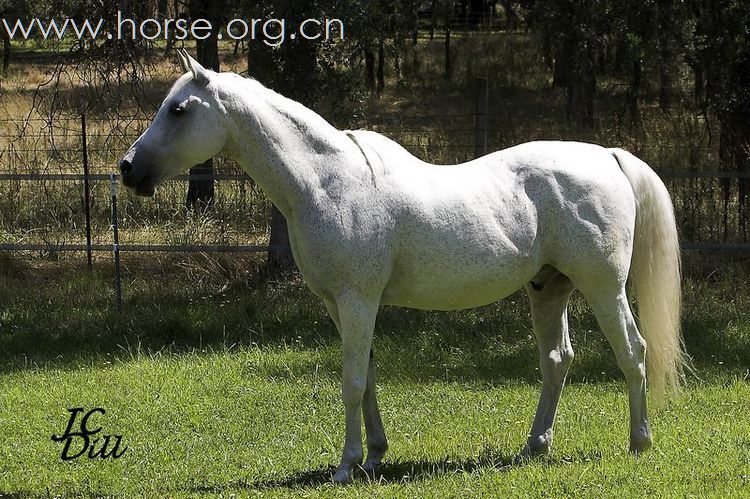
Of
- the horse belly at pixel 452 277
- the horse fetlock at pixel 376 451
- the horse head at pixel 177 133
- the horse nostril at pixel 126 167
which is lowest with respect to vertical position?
the horse fetlock at pixel 376 451

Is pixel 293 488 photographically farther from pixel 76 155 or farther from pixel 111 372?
pixel 76 155

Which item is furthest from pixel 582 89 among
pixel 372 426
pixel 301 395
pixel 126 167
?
pixel 126 167

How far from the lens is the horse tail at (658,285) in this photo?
18.1 ft

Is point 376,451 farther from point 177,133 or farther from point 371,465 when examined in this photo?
point 177,133

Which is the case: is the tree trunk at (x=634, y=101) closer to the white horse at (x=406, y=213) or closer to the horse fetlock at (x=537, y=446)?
the white horse at (x=406, y=213)

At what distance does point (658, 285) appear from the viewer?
5.59 meters

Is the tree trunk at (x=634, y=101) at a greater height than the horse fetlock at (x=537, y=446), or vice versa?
the tree trunk at (x=634, y=101)

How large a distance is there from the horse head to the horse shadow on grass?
162cm

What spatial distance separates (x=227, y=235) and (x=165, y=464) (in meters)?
5.01

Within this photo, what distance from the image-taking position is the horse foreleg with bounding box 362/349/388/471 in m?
5.31

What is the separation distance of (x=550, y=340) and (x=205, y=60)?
285 inches

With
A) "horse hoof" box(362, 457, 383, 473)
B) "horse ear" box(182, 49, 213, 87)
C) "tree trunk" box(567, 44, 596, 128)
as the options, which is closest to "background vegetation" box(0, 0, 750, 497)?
"horse hoof" box(362, 457, 383, 473)

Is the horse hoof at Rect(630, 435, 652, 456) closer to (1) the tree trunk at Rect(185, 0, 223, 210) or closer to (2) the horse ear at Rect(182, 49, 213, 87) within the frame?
(2) the horse ear at Rect(182, 49, 213, 87)
